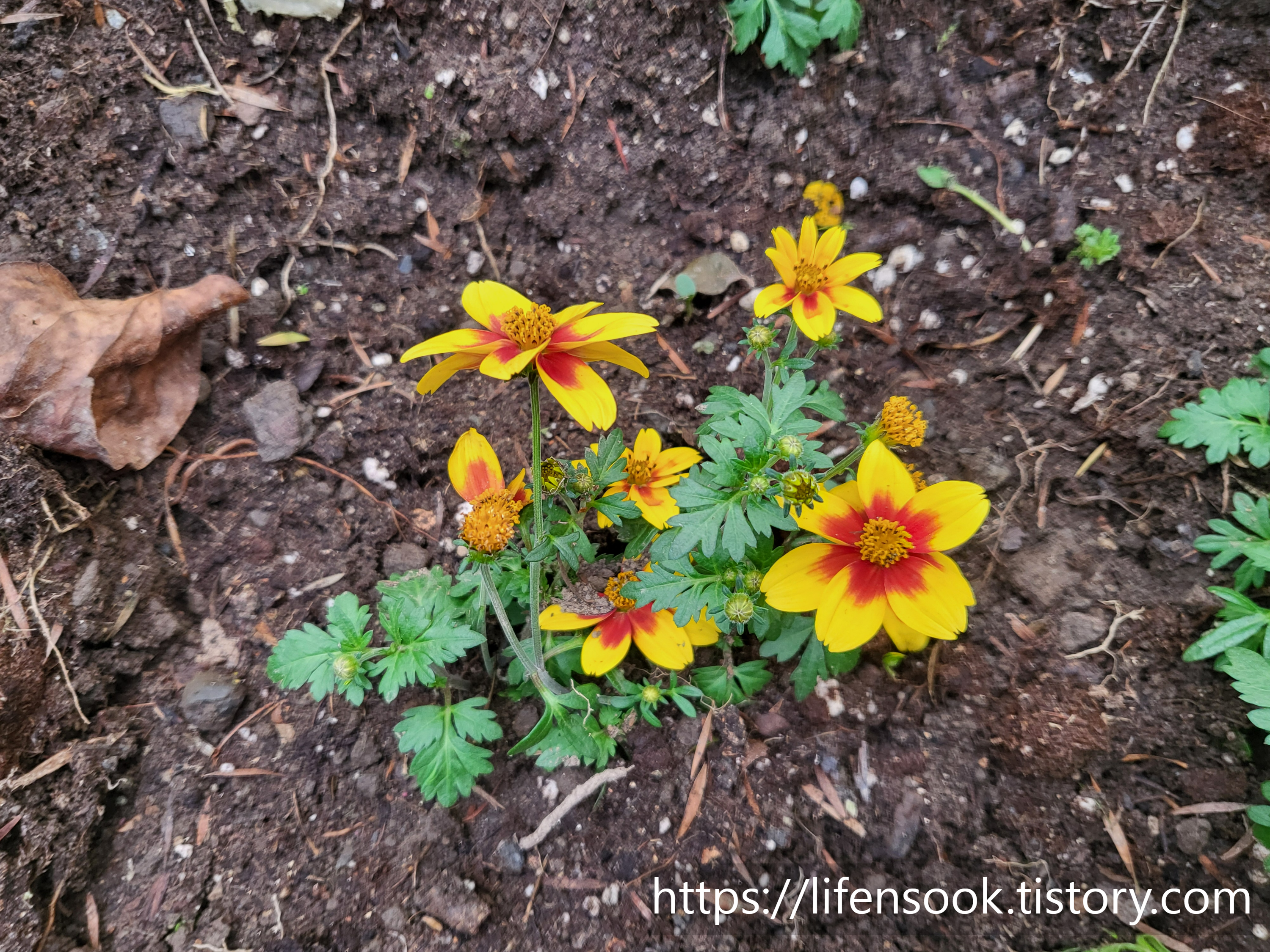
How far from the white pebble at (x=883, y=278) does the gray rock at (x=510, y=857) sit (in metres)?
2.35

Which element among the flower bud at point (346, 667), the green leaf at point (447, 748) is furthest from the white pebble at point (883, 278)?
the flower bud at point (346, 667)

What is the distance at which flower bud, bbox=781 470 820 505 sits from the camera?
162 cm

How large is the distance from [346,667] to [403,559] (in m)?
0.73

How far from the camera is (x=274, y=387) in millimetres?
2518

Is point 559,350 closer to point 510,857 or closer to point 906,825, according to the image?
point 510,857

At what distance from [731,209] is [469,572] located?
176 centimetres

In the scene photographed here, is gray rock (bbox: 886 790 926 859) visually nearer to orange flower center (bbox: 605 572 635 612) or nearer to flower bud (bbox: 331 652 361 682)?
orange flower center (bbox: 605 572 635 612)

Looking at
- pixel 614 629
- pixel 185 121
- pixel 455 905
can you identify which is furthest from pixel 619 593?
pixel 185 121

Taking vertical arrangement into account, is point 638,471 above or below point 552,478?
below

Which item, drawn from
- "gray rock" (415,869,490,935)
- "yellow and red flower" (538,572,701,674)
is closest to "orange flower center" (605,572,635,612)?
"yellow and red flower" (538,572,701,674)

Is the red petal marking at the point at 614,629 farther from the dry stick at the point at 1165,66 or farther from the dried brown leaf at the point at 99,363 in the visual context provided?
the dry stick at the point at 1165,66

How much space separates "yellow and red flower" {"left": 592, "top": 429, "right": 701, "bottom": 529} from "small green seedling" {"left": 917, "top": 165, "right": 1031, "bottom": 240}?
1.57 meters

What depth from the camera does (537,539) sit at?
174 cm

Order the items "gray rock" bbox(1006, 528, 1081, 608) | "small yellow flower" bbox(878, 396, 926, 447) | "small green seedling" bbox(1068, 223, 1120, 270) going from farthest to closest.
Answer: "small green seedling" bbox(1068, 223, 1120, 270), "gray rock" bbox(1006, 528, 1081, 608), "small yellow flower" bbox(878, 396, 926, 447)
